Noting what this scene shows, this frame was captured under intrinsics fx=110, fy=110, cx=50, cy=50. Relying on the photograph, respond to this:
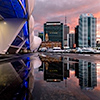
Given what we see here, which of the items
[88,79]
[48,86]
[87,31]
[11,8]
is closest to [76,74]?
[88,79]

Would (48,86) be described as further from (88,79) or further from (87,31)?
(87,31)

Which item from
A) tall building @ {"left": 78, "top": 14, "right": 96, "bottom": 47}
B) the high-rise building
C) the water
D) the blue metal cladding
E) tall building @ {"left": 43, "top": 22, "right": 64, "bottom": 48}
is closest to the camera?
the water

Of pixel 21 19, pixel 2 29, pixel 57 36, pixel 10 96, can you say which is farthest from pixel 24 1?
pixel 57 36

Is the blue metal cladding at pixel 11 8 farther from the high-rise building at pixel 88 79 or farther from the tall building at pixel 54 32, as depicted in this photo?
the tall building at pixel 54 32

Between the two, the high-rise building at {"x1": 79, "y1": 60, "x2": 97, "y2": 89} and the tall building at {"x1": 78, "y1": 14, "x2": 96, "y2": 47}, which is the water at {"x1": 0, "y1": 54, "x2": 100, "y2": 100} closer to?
the high-rise building at {"x1": 79, "y1": 60, "x2": 97, "y2": 89}

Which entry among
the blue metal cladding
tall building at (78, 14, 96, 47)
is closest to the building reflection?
the blue metal cladding

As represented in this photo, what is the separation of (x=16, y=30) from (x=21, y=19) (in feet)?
8.58

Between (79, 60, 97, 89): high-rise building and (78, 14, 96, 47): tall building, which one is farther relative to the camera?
(78, 14, 96, 47): tall building

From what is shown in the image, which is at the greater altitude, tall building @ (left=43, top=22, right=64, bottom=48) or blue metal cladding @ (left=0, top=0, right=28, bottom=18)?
tall building @ (left=43, top=22, right=64, bottom=48)

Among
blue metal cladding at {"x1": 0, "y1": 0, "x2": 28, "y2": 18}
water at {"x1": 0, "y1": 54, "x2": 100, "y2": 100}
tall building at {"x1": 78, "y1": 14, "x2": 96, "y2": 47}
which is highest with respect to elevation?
tall building at {"x1": 78, "y1": 14, "x2": 96, "y2": 47}

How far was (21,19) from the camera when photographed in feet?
77.8

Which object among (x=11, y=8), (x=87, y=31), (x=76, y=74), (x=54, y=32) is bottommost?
(x=76, y=74)

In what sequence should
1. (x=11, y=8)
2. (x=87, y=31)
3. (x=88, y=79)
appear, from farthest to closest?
1. (x=87, y=31)
2. (x=11, y=8)
3. (x=88, y=79)

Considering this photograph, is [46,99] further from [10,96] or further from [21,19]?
[21,19]
